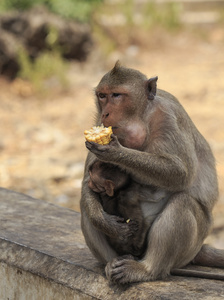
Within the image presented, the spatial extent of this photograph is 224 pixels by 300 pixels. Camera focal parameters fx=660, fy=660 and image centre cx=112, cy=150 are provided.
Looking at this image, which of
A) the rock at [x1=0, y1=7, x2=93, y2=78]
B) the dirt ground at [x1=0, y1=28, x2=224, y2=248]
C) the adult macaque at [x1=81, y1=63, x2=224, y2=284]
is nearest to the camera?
the adult macaque at [x1=81, y1=63, x2=224, y2=284]

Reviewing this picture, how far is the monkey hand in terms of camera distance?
398 centimetres

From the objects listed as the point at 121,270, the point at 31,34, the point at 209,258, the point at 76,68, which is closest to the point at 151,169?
the point at 121,270

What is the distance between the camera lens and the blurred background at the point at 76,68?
9984 mm

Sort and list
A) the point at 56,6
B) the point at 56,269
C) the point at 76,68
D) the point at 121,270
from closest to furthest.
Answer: the point at 121,270
the point at 56,269
the point at 76,68
the point at 56,6

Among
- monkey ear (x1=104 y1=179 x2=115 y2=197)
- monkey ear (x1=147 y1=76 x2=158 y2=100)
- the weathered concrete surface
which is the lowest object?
the weathered concrete surface

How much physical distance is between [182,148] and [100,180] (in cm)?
57

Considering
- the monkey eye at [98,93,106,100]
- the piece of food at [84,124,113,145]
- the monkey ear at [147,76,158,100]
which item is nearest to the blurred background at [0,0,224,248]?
the monkey ear at [147,76,158,100]

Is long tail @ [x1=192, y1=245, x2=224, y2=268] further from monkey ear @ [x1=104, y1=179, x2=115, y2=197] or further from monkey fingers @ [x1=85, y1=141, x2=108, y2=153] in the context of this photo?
monkey fingers @ [x1=85, y1=141, x2=108, y2=153]

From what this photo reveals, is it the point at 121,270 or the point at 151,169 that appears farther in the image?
the point at 121,270

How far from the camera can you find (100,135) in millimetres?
3934

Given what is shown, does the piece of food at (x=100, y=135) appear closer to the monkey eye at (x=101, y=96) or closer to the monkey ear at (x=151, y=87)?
the monkey eye at (x=101, y=96)

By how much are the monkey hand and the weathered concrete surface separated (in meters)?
0.86

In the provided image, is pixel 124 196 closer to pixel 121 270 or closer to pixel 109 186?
pixel 109 186

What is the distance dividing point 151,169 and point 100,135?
41cm
